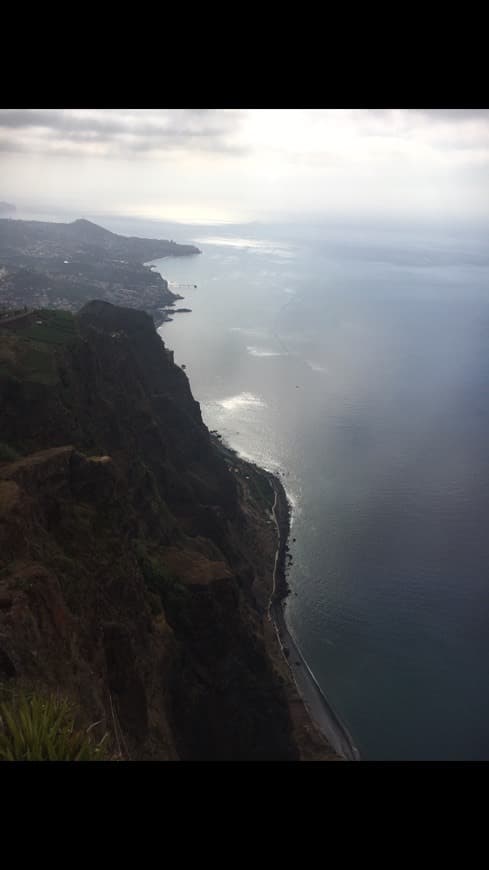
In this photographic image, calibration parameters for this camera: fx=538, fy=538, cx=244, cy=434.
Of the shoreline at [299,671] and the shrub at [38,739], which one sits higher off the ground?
the shrub at [38,739]

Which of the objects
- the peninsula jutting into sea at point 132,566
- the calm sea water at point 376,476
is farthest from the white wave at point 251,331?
the peninsula jutting into sea at point 132,566

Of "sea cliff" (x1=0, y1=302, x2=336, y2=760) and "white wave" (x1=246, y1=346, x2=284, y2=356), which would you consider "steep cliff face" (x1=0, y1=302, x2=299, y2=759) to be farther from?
"white wave" (x1=246, y1=346, x2=284, y2=356)

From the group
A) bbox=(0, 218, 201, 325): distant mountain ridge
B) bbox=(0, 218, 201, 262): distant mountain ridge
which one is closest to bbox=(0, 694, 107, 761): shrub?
bbox=(0, 218, 201, 325): distant mountain ridge

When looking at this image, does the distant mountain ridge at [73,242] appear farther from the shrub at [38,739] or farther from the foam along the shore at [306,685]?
the shrub at [38,739]

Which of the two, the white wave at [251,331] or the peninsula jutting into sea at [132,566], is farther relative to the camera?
the white wave at [251,331]

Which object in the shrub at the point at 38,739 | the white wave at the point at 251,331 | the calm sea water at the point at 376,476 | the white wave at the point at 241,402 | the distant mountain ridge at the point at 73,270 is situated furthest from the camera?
the white wave at the point at 251,331
